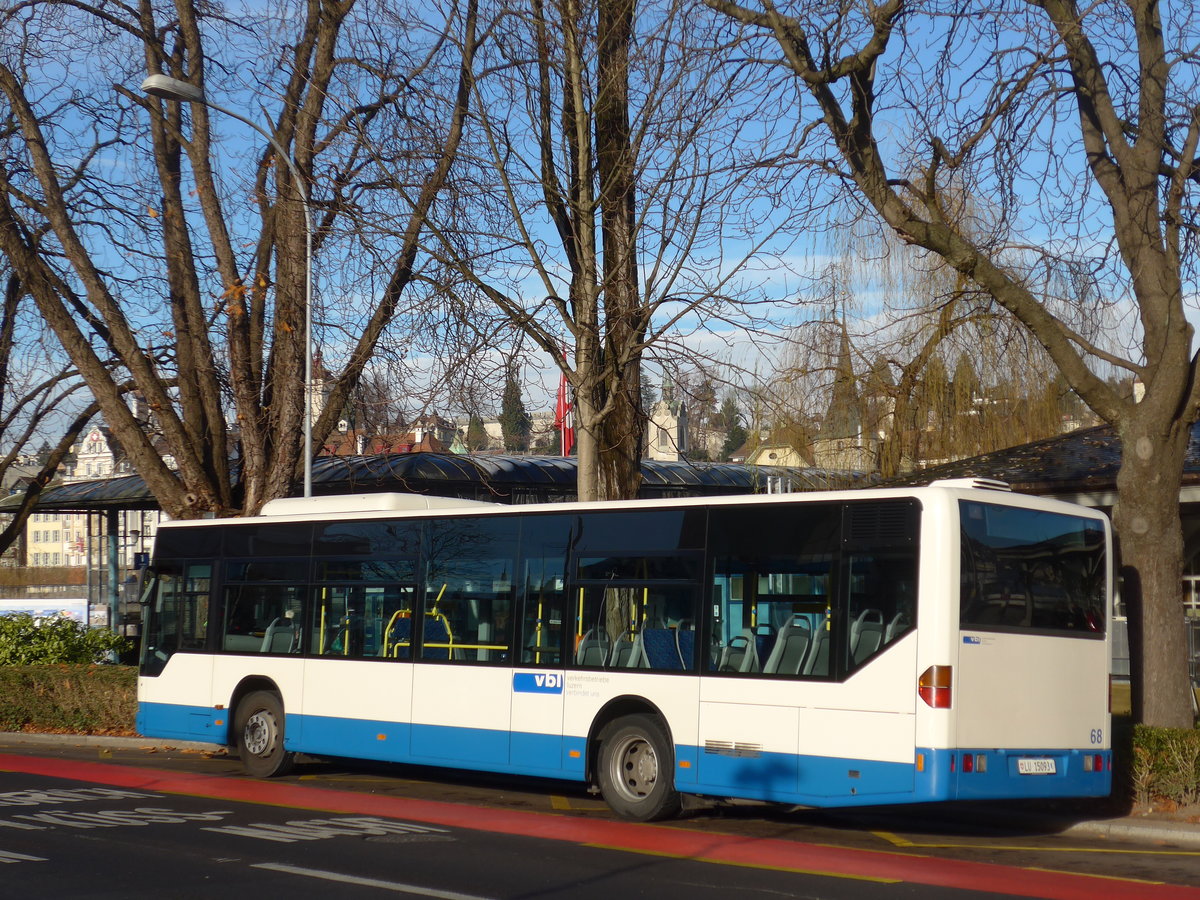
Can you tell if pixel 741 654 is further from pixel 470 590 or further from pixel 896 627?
pixel 470 590

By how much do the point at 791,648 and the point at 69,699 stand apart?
13.6m

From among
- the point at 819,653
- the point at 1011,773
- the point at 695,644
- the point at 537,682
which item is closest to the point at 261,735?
the point at 537,682

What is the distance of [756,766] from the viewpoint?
10922 millimetres

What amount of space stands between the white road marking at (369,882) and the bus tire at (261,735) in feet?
19.6

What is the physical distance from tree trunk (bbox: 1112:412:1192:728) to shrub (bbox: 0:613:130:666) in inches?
665

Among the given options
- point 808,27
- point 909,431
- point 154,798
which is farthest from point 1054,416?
point 154,798

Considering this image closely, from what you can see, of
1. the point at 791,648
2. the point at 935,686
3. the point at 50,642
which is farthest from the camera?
the point at 50,642

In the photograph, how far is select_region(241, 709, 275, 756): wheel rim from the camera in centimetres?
1523

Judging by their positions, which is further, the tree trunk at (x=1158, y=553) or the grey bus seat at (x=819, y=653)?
the tree trunk at (x=1158, y=553)

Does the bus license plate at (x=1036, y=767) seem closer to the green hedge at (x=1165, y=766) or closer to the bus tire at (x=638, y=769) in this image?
the green hedge at (x=1165, y=766)

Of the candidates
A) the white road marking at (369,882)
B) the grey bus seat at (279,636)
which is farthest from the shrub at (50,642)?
the white road marking at (369,882)

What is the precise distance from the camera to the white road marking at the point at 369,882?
820 centimetres

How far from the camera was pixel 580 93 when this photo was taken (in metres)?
15.8

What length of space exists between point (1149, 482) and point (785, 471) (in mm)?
16381
